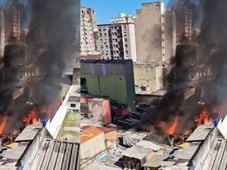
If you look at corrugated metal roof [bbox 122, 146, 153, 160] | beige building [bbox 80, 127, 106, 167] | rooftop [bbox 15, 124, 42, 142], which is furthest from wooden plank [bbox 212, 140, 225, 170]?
rooftop [bbox 15, 124, 42, 142]

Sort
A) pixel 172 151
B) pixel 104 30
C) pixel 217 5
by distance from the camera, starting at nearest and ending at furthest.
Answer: pixel 217 5, pixel 172 151, pixel 104 30

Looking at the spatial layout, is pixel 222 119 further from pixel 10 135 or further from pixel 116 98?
pixel 10 135

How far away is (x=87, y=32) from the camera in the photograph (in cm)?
207

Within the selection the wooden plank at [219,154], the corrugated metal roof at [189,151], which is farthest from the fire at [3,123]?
the wooden plank at [219,154]

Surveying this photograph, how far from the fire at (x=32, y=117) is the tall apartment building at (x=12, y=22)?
1.43 ft

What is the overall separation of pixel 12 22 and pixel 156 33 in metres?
0.84

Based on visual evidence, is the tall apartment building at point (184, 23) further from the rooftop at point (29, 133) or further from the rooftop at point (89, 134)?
the rooftop at point (29, 133)

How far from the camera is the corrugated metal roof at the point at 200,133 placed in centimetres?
174

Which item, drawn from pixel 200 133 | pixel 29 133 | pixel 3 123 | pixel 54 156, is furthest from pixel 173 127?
pixel 3 123

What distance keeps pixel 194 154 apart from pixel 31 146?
3.02 feet

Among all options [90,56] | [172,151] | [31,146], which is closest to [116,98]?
[90,56]

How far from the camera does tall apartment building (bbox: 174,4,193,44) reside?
1.70 meters

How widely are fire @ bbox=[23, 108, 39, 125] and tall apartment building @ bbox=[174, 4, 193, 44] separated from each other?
905 millimetres

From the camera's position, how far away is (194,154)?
5.74 feet
